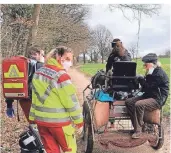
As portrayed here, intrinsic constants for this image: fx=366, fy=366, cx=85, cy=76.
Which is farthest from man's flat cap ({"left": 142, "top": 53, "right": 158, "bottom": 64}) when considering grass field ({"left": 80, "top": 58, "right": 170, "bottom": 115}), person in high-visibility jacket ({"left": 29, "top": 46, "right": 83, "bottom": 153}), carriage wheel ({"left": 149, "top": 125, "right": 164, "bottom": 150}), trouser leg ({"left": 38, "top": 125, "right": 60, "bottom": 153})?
trouser leg ({"left": 38, "top": 125, "right": 60, "bottom": 153})

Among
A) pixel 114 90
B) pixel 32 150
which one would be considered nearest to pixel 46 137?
pixel 32 150

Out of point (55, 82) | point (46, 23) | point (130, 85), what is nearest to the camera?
point (55, 82)

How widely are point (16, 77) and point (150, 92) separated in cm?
205

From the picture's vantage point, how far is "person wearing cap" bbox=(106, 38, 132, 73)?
249 inches

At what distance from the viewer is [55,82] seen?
4102 millimetres

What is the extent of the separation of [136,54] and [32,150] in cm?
440

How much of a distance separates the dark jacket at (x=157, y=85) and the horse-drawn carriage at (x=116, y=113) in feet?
0.74

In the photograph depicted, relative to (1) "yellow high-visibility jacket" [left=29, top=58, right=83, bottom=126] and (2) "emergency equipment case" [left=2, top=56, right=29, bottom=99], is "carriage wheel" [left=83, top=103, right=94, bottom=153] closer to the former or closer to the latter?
(2) "emergency equipment case" [left=2, top=56, right=29, bottom=99]

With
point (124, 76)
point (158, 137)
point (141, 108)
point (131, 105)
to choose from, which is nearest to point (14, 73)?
point (124, 76)

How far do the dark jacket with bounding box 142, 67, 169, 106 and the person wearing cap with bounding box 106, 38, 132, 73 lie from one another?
35.4 inches

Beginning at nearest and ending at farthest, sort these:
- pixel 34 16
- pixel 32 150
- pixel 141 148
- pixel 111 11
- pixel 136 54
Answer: pixel 32 150 < pixel 141 148 < pixel 136 54 < pixel 34 16 < pixel 111 11

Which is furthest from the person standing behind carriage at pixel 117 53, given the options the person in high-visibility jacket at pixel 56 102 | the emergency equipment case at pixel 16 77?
the person in high-visibility jacket at pixel 56 102

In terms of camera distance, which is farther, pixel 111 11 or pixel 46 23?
pixel 46 23

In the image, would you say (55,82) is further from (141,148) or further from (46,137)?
(141,148)
